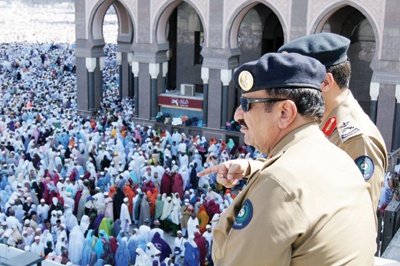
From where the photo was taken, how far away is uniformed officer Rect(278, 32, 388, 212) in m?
2.35

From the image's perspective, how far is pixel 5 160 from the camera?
1282cm

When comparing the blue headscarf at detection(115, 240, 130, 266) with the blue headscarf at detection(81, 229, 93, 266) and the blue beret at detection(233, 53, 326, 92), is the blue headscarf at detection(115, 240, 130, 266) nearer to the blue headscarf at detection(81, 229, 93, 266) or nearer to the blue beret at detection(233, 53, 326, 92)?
the blue headscarf at detection(81, 229, 93, 266)

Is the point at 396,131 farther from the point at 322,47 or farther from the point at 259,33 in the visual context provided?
the point at 322,47

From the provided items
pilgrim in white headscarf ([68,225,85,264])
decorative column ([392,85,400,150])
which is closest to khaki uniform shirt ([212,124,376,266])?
pilgrim in white headscarf ([68,225,85,264])

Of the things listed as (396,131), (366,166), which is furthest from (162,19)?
(366,166)

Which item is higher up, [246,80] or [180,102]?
[246,80]

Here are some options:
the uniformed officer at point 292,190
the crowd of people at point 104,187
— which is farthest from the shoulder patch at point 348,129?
the crowd of people at point 104,187

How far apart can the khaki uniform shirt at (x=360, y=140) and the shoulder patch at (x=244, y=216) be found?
102 cm

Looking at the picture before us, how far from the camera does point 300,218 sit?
143 centimetres

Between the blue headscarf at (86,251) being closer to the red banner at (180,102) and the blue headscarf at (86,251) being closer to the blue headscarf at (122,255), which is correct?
the blue headscarf at (122,255)

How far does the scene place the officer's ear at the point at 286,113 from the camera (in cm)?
168

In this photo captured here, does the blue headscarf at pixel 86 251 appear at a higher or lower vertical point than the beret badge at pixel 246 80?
lower

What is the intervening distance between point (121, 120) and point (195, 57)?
4.29 m

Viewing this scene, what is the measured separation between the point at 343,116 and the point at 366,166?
30 centimetres
